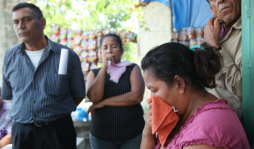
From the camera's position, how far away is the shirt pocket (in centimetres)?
239

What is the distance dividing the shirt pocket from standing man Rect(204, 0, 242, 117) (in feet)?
5.52

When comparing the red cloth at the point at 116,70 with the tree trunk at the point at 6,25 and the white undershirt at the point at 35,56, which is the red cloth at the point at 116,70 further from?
the tree trunk at the point at 6,25

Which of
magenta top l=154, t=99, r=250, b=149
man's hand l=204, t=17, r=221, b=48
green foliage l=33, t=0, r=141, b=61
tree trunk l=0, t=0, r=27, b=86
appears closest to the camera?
magenta top l=154, t=99, r=250, b=149

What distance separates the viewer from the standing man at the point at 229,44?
1.44 m

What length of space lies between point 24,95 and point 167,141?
1.81 metres

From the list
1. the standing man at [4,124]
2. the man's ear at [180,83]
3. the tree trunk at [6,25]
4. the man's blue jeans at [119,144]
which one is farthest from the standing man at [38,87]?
the man's ear at [180,83]

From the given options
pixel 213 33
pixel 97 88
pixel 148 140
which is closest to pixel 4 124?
pixel 97 88

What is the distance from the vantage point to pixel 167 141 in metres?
1.32

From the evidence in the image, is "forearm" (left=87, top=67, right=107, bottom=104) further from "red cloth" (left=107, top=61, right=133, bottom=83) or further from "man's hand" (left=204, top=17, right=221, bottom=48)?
"man's hand" (left=204, top=17, right=221, bottom=48)

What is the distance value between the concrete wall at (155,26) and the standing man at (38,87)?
187 inches

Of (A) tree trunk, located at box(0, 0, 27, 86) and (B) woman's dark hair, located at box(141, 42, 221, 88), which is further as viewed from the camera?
(A) tree trunk, located at box(0, 0, 27, 86)

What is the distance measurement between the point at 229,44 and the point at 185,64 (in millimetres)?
599

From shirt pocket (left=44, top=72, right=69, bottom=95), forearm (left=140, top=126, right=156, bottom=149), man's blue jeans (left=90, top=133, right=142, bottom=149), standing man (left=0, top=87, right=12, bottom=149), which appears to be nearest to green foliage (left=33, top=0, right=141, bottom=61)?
standing man (left=0, top=87, right=12, bottom=149)

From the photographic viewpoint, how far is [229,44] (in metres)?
1.58
